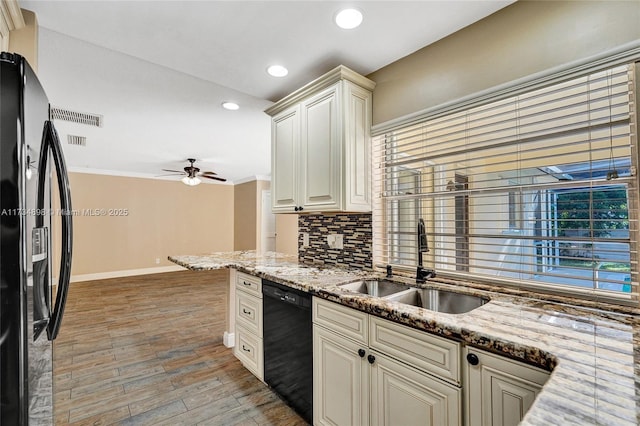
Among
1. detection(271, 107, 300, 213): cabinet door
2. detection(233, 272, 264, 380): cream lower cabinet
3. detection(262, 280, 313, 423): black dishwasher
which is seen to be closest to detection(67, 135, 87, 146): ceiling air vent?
detection(271, 107, 300, 213): cabinet door

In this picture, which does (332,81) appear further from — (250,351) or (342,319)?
(250,351)

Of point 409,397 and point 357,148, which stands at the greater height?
point 357,148

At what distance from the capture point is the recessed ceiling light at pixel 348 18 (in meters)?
1.66

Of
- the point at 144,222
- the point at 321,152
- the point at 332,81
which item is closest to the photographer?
the point at 332,81

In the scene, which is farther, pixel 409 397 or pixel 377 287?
pixel 377 287

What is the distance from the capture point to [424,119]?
6.55 ft

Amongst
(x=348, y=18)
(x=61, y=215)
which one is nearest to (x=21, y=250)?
(x=61, y=215)

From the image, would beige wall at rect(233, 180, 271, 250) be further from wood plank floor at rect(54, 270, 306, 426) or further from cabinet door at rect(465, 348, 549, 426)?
cabinet door at rect(465, 348, 549, 426)

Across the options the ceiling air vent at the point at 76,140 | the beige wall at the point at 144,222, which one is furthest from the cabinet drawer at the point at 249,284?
the beige wall at the point at 144,222

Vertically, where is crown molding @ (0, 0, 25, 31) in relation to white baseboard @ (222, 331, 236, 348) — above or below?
above

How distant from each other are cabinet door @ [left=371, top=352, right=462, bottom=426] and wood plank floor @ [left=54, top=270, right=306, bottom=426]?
31.3 inches

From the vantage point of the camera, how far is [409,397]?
129 centimetres

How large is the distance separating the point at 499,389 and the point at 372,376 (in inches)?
22.4

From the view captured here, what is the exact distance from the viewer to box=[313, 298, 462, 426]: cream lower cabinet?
1.20 m
